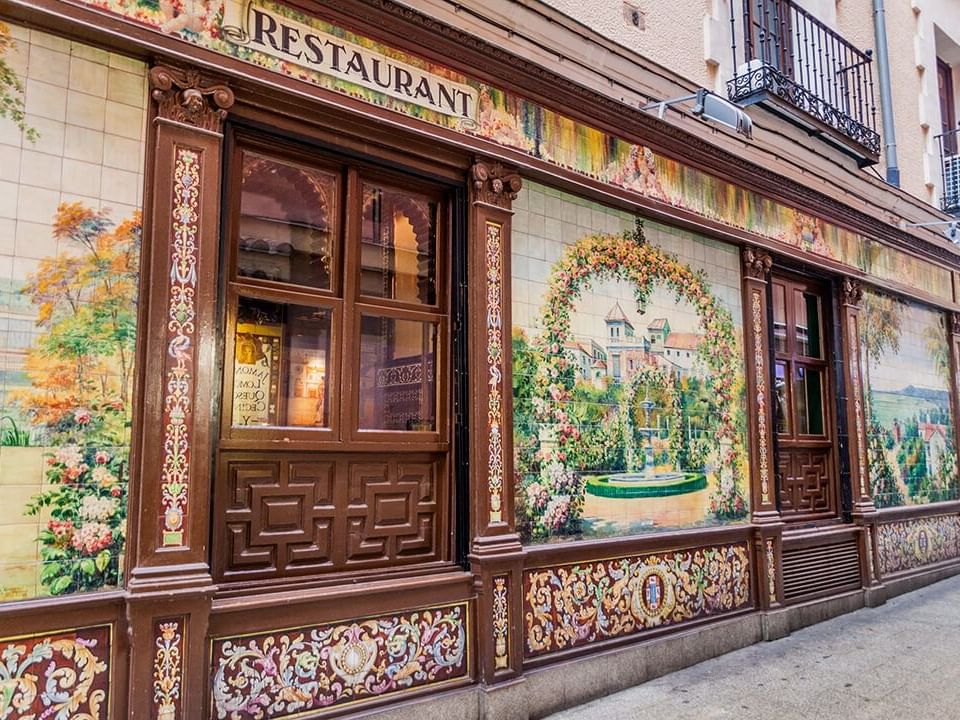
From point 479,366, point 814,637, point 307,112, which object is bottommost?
point 814,637

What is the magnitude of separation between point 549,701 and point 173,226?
12.2ft

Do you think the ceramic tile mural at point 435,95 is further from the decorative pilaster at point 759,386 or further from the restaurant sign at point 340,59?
the decorative pilaster at point 759,386

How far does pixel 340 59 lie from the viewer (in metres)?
4.20

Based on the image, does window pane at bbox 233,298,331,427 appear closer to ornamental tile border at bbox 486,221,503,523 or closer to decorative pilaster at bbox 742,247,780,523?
ornamental tile border at bbox 486,221,503,523

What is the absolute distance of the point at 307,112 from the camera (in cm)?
411

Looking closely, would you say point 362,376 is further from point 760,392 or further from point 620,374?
point 760,392

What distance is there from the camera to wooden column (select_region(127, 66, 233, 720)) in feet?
10.9

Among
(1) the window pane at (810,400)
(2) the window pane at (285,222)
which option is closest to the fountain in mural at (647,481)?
(1) the window pane at (810,400)

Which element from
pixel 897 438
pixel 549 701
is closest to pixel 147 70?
pixel 549 701

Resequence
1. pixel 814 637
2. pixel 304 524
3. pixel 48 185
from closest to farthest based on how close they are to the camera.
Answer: pixel 48 185 < pixel 304 524 < pixel 814 637

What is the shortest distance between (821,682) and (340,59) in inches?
216

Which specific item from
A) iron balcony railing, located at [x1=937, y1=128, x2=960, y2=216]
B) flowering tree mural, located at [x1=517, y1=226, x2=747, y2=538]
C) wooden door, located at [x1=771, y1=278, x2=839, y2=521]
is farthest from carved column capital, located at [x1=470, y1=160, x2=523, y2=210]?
iron balcony railing, located at [x1=937, y1=128, x2=960, y2=216]

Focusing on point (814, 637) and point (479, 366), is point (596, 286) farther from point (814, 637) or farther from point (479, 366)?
point (814, 637)

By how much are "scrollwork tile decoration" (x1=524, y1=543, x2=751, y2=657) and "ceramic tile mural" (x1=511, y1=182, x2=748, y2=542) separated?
0.89ft
